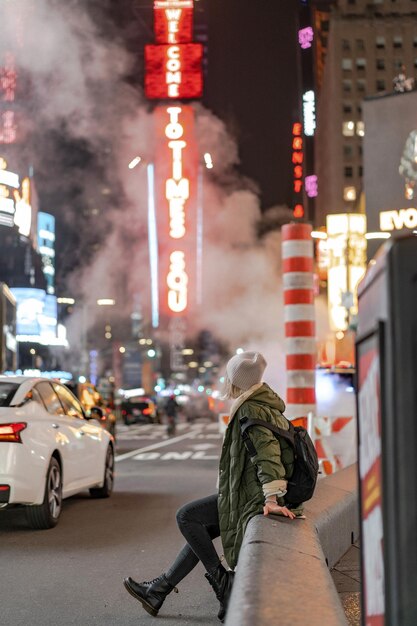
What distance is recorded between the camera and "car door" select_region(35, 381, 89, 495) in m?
10.3

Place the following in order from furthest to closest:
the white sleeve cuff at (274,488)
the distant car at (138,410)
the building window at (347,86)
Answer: the building window at (347,86) → the distant car at (138,410) → the white sleeve cuff at (274,488)

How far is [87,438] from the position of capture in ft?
37.7

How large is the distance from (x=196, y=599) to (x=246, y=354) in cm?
188

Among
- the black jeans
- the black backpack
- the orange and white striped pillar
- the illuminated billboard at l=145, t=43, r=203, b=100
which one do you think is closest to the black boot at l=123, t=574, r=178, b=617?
the black jeans

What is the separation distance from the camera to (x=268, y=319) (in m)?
21.4

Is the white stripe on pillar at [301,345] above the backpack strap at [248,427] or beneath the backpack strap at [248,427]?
above

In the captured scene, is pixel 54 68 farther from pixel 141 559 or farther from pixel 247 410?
pixel 247 410

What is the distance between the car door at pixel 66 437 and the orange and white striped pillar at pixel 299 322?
10.0ft

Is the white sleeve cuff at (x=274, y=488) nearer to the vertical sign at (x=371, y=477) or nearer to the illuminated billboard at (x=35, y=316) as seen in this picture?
the vertical sign at (x=371, y=477)

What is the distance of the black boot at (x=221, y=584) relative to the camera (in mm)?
5695

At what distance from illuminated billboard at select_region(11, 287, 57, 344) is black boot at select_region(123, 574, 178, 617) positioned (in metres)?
67.9

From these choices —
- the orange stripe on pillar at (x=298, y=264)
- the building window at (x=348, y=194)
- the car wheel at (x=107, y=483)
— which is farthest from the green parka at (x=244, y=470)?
the building window at (x=348, y=194)

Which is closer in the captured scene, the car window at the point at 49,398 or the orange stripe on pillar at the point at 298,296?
the car window at the point at 49,398

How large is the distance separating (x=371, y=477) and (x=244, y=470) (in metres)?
2.58
